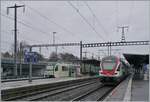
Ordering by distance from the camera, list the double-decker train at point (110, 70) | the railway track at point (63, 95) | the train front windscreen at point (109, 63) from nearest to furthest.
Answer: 1. the railway track at point (63, 95)
2. the double-decker train at point (110, 70)
3. the train front windscreen at point (109, 63)

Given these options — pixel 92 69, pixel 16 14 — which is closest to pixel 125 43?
pixel 92 69

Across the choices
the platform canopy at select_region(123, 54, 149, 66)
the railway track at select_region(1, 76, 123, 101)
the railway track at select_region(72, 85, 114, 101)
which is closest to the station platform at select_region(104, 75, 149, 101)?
the railway track at select_region(72, 85, 114, 101)

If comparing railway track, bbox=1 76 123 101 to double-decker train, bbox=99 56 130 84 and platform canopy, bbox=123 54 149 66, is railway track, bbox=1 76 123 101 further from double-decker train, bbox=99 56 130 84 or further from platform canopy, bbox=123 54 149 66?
platform canopy, bbox=123 54 149 66

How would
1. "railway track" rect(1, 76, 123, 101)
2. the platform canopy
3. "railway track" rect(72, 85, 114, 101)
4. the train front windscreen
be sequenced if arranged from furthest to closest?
the platform canopy < the train front windscreen < "railway track" rect(72, 85, 114, 101) < "railway track" rect(1, 76, 123, 101)

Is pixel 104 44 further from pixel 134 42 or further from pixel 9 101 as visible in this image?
pixel 9 101

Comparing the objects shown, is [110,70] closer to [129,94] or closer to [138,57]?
[129,94]

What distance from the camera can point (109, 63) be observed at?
25.1 meters

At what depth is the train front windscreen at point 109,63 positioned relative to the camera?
24.8 meters

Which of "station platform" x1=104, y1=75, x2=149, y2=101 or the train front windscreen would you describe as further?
the train front windscreen

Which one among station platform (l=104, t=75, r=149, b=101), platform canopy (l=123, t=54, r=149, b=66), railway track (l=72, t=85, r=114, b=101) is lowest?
railway track (l=72, t=85, r=114, b=101)

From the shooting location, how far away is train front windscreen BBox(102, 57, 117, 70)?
81.3ft

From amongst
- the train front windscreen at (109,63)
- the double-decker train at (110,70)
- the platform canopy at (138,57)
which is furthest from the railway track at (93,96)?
the platform canopy at (138,57)

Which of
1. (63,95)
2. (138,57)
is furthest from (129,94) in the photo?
(138,57)

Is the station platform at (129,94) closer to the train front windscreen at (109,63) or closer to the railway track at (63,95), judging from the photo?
the railway track at (63,95)
